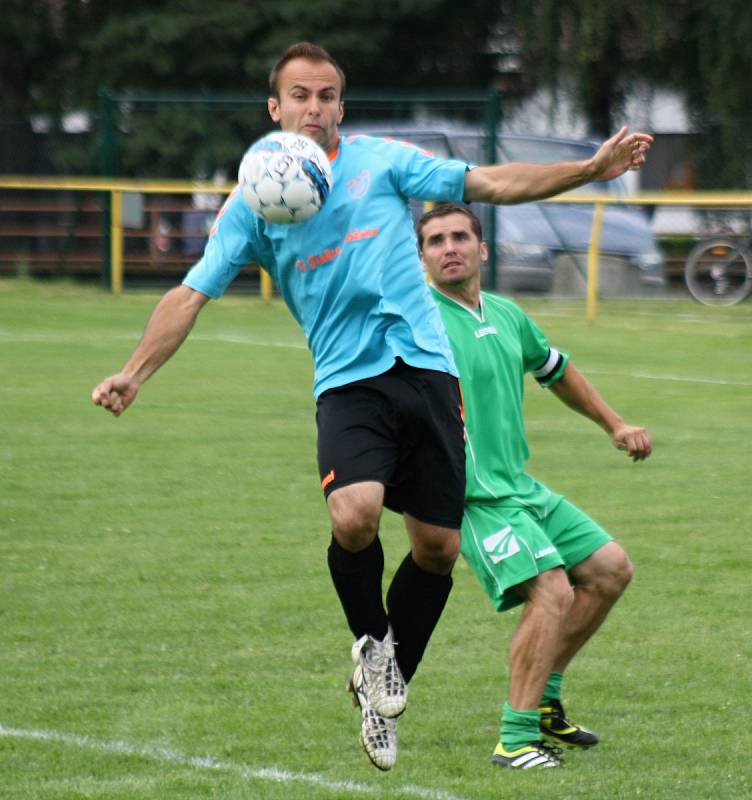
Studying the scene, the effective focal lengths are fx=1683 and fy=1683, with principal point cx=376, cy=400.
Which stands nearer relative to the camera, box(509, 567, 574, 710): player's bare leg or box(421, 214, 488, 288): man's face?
box(509, 567, 574, 710): player's bare leg

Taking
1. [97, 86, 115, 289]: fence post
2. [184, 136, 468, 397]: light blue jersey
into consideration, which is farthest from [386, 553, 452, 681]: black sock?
[97, 86, 115, 289]: fence post

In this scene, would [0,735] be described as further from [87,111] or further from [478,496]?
[87,111]

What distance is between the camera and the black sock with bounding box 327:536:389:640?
550 cm

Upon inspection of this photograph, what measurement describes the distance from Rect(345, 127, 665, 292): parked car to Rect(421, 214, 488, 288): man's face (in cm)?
1627

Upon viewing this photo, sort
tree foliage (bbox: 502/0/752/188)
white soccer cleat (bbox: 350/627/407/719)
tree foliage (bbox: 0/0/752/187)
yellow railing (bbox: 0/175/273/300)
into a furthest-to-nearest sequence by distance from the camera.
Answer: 1. tree foliage (bbox: 0/0/752/187)
2. tree foliage (bbox: 502/0/752/188)
3. yellow railing (bbox: 0/175/273/300)
4. white soccer cleat (bbox: 350/627/407/719)

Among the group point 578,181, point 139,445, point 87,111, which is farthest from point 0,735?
point 87,111

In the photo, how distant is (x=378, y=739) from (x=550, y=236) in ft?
57.7

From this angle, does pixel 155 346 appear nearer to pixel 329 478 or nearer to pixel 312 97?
pixel 329 478

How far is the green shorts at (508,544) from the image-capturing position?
559 centimetres

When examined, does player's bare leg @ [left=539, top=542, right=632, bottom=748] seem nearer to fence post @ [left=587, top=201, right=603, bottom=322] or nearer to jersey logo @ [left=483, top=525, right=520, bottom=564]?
jersey logo @ [left=483, top=525, right=520, bottom=564]

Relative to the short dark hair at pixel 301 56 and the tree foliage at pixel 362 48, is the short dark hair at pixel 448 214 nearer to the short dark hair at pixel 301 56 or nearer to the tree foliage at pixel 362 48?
the short dark hair at pixel 301 56

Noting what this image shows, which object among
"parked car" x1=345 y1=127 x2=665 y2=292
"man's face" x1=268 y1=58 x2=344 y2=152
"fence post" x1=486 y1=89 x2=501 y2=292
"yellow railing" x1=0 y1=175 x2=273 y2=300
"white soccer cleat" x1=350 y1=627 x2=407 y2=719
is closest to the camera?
"white soccer cleat" x1=350 y1=627 x2=407 y2=719

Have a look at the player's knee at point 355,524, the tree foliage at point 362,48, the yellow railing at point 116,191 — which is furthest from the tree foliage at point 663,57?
the player's knee at point 355,524

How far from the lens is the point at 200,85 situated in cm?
3097
